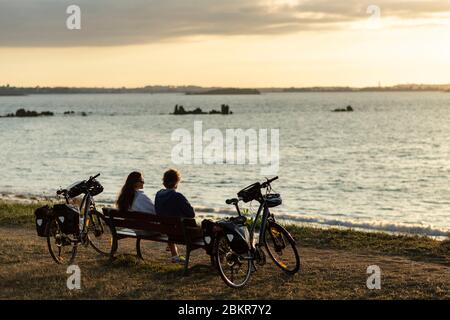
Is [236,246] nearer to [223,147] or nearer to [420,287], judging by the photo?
[420,287]

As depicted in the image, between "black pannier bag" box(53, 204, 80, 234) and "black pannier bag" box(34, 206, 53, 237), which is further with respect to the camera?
"black pannier bag" box(34, 206, 53, 237)

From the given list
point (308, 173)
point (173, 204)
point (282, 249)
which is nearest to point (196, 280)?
point (173, 204)

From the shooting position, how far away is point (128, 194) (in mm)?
10883

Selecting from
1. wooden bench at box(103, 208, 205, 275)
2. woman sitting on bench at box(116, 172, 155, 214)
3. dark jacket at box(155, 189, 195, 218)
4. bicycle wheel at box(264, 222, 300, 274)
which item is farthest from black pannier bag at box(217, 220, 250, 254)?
woman sitting on bench at box(116, 172, 155, 214)

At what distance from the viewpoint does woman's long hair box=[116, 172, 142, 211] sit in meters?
10.8

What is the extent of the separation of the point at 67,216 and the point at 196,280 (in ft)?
8.10

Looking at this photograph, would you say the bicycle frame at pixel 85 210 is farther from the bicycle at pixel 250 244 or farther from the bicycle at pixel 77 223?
the bicycle at pixel 250 244

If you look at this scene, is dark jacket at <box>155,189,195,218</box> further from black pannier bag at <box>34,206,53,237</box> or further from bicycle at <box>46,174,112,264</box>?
black pannier bag at <box>34,206,53,237</box>

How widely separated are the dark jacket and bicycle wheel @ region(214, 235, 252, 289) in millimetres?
991

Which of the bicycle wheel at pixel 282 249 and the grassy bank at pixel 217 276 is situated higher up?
the bicycle wheel at pixel 282 249

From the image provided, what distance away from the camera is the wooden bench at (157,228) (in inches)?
389

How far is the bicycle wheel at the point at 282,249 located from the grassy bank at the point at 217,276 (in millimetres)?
183

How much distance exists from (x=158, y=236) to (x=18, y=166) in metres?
40.4

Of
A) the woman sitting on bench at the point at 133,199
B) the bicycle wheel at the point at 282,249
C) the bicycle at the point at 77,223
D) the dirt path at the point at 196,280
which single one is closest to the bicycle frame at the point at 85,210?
the bicycle at the point at 77,223
